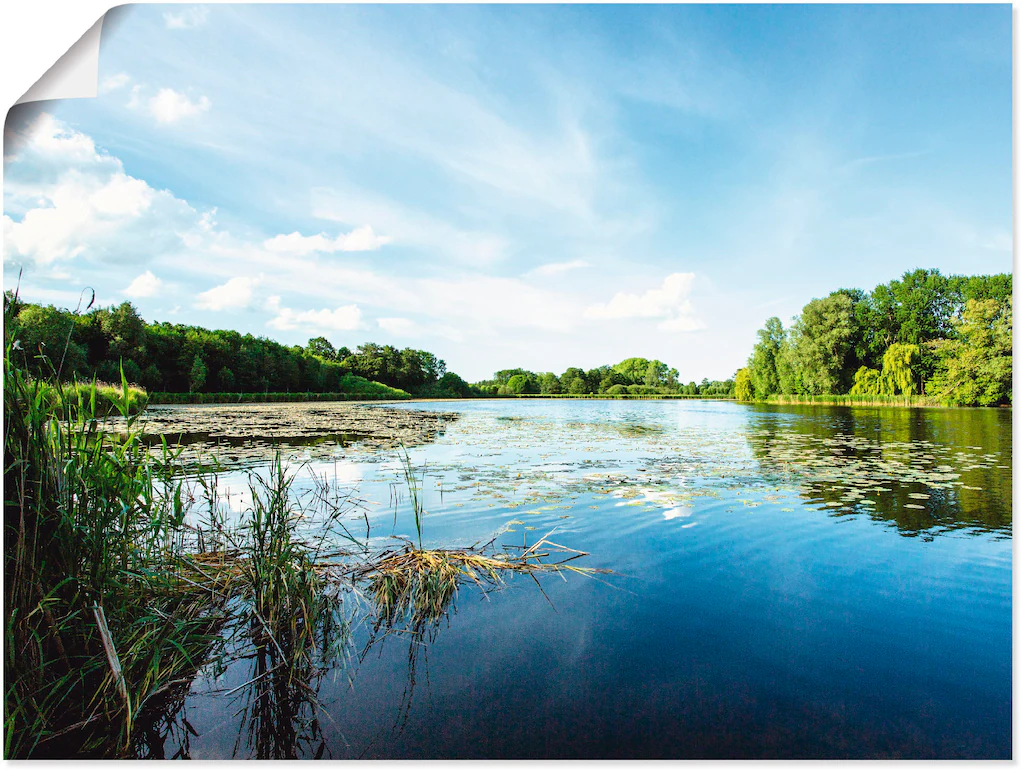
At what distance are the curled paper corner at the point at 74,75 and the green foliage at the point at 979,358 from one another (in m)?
25.3

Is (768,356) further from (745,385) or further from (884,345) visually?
(884,345)

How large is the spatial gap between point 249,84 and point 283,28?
1.16m

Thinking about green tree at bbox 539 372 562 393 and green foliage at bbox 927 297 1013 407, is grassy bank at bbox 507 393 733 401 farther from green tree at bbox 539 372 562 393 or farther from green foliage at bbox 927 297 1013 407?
green foliage at bbox 927 297 1013 407

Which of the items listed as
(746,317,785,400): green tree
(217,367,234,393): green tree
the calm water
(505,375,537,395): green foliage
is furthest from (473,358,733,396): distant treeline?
the calm water

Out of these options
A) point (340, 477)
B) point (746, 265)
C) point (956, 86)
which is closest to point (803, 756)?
point (956, 86)

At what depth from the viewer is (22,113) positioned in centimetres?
155

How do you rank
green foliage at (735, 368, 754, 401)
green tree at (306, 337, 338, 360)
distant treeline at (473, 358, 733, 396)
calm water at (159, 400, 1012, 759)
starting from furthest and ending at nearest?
distant treeline at (473, 358, 733, 396), green foliage at (735, 368, 754, 401), green tree at (306, 337, 338, 360), calm water at (159, 400, 1012, 759)

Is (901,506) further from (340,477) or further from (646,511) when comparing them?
(340,477)

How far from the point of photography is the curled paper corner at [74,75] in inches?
62.6

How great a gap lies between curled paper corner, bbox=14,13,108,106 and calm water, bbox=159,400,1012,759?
229 centimetres

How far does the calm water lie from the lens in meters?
1.65

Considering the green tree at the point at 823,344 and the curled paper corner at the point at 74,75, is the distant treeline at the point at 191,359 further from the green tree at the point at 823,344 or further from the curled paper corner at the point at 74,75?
the green tree at the point at 823,344

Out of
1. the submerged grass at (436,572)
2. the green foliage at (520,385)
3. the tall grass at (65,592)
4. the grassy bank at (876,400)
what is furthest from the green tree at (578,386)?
the tall grass at (65,592)

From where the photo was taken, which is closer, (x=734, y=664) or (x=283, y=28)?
(x=734, y=664)
